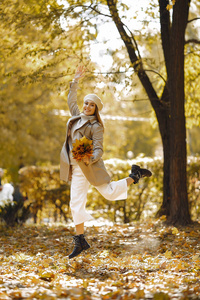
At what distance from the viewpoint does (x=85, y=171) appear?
519 centimetres

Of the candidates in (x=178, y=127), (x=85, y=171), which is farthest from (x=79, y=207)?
(x=178, y=127)

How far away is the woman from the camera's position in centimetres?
518

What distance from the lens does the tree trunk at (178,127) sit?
7.75 metres

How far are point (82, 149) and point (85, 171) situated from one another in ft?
1.29

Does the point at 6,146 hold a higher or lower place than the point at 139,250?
higher

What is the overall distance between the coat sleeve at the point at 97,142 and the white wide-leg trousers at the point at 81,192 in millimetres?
327

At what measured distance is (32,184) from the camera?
11.7 meters

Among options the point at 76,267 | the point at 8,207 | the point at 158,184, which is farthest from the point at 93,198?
the point at 76,267

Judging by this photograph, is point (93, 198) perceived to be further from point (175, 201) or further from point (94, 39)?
point (94, 39)

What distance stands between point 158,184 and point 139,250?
388cm

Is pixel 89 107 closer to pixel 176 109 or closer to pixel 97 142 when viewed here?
pixel 97 142

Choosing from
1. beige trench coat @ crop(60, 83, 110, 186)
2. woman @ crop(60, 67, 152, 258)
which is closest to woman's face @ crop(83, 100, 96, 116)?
woman @ crop(60, 67, 152, 258)

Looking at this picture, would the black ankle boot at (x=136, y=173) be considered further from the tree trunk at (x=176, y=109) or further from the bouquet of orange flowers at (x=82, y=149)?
the tree trunk at (x=176, y=109)

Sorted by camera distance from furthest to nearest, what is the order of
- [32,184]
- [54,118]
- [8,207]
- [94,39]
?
[54,118] < [32,184] < [8,207] < [94,39]
